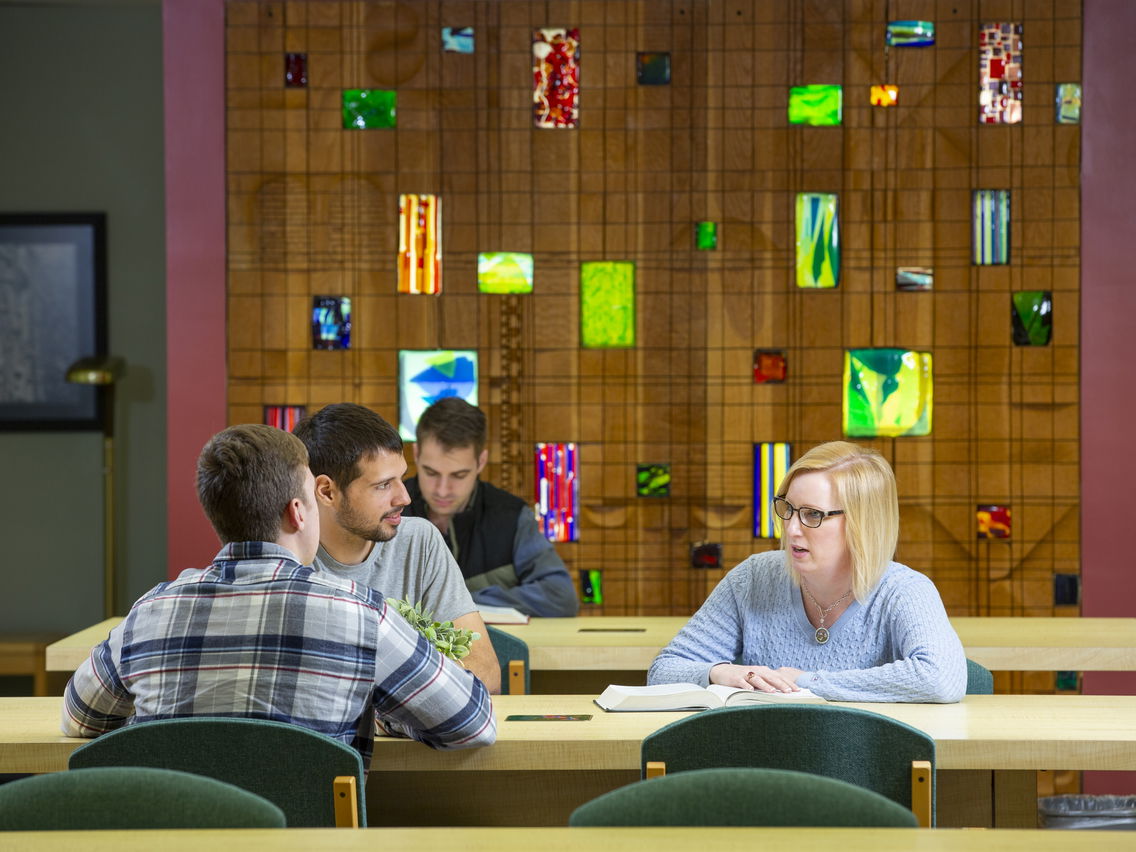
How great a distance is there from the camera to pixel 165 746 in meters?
1.91

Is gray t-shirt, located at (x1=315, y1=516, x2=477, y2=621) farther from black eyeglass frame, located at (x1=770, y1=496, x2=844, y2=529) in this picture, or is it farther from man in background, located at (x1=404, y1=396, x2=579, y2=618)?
man in background, located at (x1=404, y1=396, x2=579, y2=618)

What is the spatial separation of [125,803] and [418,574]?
1.35 m

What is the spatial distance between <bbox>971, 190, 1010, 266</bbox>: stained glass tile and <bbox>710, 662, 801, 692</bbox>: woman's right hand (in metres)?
2.75

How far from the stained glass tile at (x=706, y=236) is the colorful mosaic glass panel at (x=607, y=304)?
27 cm

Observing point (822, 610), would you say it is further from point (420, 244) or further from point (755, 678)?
point (420, 244)

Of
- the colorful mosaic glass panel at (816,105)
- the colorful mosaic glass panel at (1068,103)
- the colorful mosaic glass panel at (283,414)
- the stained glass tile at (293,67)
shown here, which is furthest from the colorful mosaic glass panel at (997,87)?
the colorful mosaic glass panel at (283,414)

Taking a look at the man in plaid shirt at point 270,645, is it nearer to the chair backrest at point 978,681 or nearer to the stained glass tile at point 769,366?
the chair backrest at point 978,681

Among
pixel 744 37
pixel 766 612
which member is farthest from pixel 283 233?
pixel 766 612

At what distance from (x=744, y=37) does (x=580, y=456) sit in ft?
5.56

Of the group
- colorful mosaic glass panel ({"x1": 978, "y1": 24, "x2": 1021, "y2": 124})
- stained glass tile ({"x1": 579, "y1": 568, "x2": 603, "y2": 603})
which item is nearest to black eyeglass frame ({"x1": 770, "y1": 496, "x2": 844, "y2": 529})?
stained glass tile ({"x1": 579, "y1": 568, "x2": 603, "y2": 603})

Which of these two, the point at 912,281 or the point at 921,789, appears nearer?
the point at 921,789

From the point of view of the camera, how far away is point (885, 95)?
4895mm

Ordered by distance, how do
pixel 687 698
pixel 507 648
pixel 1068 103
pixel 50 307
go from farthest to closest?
pixel 50 307 → pixel 1068 103 → pixel 507 648 → pixel 687 698

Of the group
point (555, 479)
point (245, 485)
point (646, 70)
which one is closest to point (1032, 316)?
point (646, 70)
